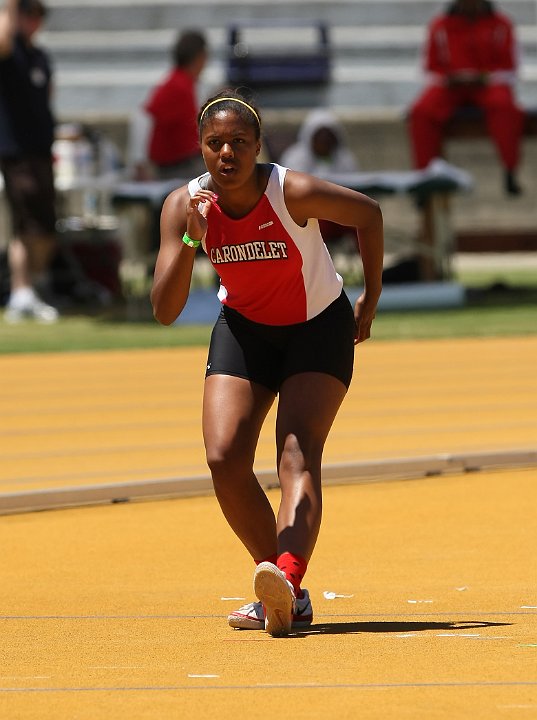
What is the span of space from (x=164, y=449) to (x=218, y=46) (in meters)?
18.2

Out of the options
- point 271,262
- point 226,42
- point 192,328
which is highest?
point 226,42

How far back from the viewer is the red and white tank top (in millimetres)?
5832

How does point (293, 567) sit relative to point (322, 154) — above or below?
below

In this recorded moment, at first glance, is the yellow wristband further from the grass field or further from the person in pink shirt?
the grass field

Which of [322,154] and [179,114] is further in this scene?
[322,154]

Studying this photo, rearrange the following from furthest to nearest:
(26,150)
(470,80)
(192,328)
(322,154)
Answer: (470,80) < (322,154) < (26,150) < (192,328)

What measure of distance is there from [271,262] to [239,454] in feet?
2.09

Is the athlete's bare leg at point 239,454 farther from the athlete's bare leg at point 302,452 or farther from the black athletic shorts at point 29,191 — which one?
the black athletic shorts at point 29,191

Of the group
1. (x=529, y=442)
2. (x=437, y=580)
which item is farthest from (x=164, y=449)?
(x=437, y=580)

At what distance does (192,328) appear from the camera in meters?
16.4

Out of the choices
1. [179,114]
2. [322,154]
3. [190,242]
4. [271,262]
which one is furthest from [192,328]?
[190,242]

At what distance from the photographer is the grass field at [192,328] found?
49.5 feet

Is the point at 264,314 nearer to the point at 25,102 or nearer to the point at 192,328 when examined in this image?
the point at 192,328

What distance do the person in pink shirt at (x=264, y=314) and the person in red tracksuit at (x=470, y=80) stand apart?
12.7m
